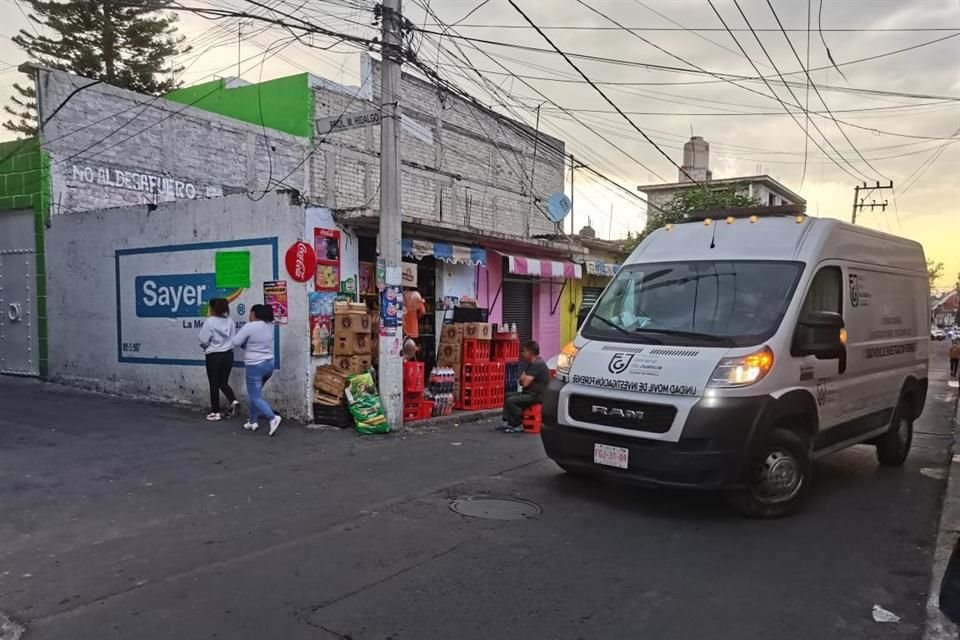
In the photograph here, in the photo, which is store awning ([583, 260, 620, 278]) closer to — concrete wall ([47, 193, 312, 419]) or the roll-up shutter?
the roll-up shutter

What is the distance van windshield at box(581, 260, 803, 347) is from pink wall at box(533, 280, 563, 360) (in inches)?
370

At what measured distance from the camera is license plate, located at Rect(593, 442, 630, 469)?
5.82 m

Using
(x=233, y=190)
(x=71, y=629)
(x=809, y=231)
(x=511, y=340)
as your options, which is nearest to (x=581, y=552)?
(x=71, y=629)

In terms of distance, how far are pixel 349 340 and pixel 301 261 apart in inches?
50.5

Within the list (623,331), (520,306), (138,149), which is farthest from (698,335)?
(138,149)

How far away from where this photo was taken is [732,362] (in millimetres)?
5602

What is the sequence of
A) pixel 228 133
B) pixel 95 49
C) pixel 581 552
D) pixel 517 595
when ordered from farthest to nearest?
pixel 95 49, pixel 228 133, pixel 581 552, pixel 517 595

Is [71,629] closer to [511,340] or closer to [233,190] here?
[511,340]

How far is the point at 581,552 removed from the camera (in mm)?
5051

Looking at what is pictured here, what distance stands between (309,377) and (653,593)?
6545 millimetres

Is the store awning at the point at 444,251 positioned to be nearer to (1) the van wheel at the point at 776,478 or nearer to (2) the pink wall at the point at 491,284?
(2) the pink wall at the point at 491,284

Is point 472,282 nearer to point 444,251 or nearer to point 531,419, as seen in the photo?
point 444,251

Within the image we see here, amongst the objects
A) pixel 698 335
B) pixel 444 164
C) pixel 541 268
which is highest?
pixel 444 164

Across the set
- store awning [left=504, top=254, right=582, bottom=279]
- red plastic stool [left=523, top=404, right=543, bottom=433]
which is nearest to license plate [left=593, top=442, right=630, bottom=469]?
red plastic stool [left=523, top=404, right=543, bottom=433]
